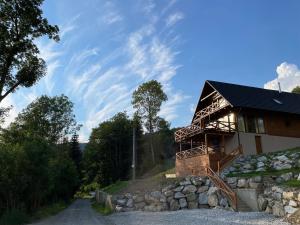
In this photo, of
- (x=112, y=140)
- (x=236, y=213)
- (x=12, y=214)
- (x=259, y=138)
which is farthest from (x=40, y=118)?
(x=236, y=213)

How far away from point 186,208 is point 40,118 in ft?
90.5

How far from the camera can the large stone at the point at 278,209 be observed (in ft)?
50.6

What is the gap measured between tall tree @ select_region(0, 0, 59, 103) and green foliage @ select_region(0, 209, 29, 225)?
644 centimetres

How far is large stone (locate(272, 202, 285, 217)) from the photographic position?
1543cm

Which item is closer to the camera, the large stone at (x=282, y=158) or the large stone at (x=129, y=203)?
the large stone at (x=129, y=203)

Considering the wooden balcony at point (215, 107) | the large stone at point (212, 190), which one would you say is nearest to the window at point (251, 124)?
Result: the wooden balcony at point (215, 107)

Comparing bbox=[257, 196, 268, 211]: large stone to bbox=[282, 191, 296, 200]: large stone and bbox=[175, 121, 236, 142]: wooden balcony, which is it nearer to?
bbox=[282, 191, 296, 200]: large stone

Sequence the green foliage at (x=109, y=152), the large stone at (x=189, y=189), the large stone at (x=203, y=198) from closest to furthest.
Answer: the large stone at (x=203, y=198)
the large stone at (x=189, y=189)
the green foliage at (x=109, y=152)

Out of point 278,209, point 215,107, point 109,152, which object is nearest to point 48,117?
point 109,152

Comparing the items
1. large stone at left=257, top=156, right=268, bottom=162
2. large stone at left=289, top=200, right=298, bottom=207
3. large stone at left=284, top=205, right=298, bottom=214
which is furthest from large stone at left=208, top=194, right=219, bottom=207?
large stone at left=257, top=156, right=268, bottom=162

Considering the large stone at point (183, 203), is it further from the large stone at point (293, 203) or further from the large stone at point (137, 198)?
the large stone at point (293, 203)

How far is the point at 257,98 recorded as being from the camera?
94.5 ft

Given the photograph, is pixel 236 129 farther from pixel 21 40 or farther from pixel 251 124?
pixel 21 40

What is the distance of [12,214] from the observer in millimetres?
18125
